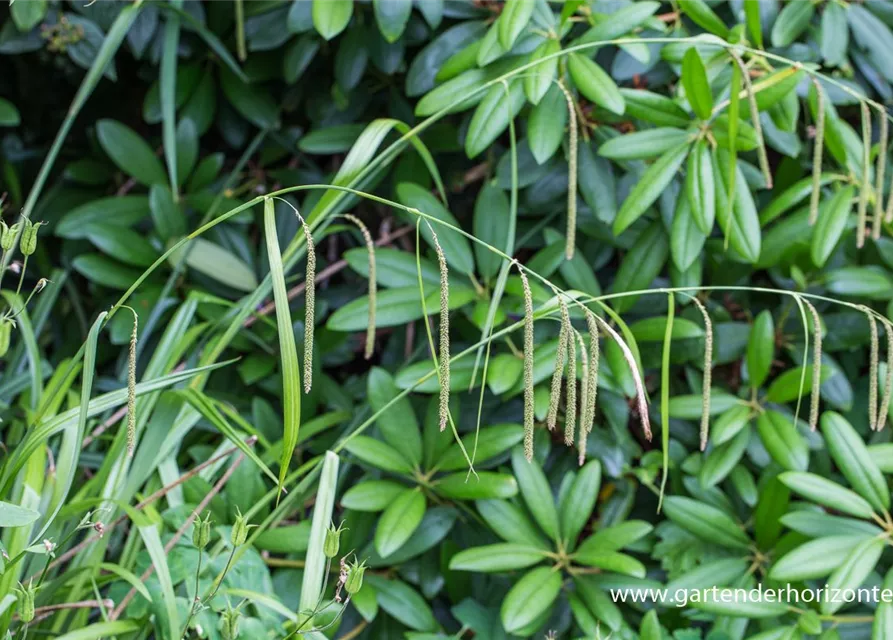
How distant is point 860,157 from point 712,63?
10.4 inches

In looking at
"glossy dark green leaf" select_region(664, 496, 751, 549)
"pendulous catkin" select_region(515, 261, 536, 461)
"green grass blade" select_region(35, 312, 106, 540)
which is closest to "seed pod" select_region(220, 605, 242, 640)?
"green grass blade" select_region(35, 312, 106, 540)

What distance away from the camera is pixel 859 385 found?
138 centimetres

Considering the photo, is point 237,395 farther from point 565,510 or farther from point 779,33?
point 779,33

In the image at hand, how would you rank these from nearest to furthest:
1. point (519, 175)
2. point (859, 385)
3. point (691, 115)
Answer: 1. point (691, 115)
2. point (519, 175)
3. point (859, 385)

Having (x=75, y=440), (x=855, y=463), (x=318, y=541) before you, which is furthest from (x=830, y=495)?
(x=75, y=440)

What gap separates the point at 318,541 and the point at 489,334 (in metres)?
0.31

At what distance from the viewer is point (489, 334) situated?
3.37ft

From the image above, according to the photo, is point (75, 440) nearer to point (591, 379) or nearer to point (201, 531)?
point (201, 531)

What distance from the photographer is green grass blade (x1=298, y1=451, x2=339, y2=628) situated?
34.9 inches

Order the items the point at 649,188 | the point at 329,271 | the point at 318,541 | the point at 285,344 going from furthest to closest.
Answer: the point at 329,271, the point at 649,188, the point at 318,541, the point at 285,344

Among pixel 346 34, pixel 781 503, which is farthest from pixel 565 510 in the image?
pixel 346 34

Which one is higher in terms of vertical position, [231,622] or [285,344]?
[285,344]

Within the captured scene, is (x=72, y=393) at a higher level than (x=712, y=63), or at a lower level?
lower

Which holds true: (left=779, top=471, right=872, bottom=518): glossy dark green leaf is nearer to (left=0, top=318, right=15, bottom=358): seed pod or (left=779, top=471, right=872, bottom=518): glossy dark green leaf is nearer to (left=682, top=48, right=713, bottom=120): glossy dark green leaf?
(left=682, top=48, right=713, bottom=120): glossy dark green leaf
